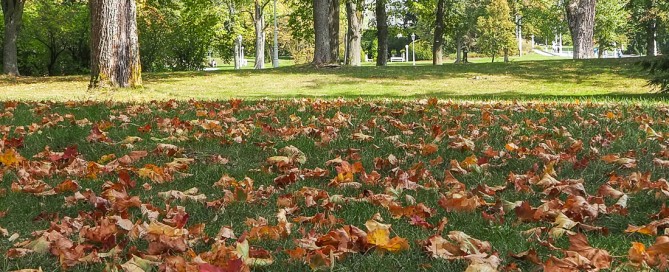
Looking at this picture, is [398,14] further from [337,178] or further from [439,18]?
[337,178]

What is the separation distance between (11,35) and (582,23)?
73.1 feet

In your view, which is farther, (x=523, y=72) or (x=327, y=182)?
(x=523, y=72)

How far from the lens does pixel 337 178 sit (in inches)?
149

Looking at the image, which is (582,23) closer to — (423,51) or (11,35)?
(11,35)

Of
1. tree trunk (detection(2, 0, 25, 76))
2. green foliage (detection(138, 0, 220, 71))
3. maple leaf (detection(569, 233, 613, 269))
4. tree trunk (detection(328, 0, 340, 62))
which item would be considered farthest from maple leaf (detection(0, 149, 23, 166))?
green foliage (detection(138, 0, 220, 71))

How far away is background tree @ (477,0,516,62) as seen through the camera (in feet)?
195

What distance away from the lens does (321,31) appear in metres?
20.4

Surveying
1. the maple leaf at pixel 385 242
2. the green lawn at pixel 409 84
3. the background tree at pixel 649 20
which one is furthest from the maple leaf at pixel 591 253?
the background tree at pixel 649 20

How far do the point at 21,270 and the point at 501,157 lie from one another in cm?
333

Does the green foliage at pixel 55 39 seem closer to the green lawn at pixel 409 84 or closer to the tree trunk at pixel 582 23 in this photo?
the green lawn at pixel 409 84

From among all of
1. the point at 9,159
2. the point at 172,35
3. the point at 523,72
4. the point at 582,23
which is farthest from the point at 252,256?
the point at 172,35

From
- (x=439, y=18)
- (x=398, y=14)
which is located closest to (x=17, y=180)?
(x=439, y=18)

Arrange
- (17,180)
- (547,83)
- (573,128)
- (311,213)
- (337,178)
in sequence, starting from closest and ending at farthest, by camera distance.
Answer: (311,213), (337,178), (17,180), (573,128), (547,83)

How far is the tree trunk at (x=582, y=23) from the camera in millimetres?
21578
